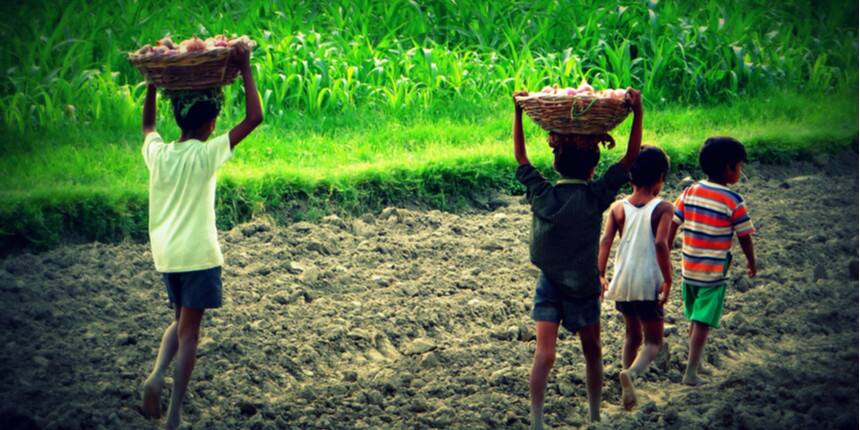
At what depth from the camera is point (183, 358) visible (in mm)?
4910

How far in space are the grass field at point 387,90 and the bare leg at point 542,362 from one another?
337 centimetres

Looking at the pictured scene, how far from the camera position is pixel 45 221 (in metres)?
7.48

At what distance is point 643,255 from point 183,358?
220 cm

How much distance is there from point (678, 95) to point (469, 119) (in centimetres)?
236

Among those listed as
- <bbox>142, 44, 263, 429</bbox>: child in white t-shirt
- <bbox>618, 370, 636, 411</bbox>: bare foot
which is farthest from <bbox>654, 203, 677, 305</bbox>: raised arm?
<bbox>142, 44, 263, 429</bbox>: child in white t-shirt

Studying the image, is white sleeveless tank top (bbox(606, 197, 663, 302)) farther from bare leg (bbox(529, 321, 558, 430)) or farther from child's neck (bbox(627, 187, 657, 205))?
bare leg (bbox(529, 321, 558, 430))

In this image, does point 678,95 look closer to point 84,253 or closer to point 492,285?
point 492,285

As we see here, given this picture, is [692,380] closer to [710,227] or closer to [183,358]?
[710,227]

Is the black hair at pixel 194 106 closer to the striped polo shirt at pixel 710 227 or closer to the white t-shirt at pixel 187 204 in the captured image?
the white t-shirt at pixel 187 204

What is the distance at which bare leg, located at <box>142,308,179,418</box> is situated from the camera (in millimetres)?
5113

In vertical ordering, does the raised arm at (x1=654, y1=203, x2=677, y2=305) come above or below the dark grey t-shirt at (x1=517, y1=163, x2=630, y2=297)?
below

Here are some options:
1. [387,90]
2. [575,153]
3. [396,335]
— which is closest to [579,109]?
[575,153]

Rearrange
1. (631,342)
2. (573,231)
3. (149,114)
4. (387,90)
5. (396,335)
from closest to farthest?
(573,231) < (149,114) < (631,342) < (396,335) < (387,90)

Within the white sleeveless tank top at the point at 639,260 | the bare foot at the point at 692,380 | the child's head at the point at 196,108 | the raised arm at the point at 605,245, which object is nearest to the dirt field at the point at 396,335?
the bare foot at the point at 692,380
